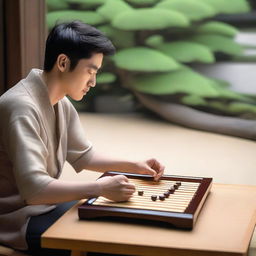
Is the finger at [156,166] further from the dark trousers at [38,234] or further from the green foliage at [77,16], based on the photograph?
the green foliage at [77,16]

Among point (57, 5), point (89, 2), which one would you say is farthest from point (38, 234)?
point (57, 5)

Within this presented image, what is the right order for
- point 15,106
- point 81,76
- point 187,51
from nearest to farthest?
point 15,106 < point 81,76 < point 187,51

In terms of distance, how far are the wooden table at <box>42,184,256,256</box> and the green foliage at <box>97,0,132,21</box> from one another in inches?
202

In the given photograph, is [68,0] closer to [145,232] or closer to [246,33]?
[246,33]

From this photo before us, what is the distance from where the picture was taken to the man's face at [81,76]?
1.79m

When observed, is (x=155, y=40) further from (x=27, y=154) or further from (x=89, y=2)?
(x=27, y=154)

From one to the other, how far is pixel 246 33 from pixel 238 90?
0.70 meters

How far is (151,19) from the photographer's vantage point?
634 centimetres

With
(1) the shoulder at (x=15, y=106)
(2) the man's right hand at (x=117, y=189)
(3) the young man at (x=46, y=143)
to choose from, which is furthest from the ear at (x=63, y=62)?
(2) the man's right hand at (x=117, y=189)

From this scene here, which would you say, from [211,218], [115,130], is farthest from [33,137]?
[115,130]

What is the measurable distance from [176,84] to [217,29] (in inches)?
32.4

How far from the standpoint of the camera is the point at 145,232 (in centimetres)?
142

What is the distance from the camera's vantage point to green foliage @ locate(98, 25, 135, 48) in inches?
257

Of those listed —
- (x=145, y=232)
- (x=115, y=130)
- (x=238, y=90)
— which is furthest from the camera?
(x=238, y=90)
